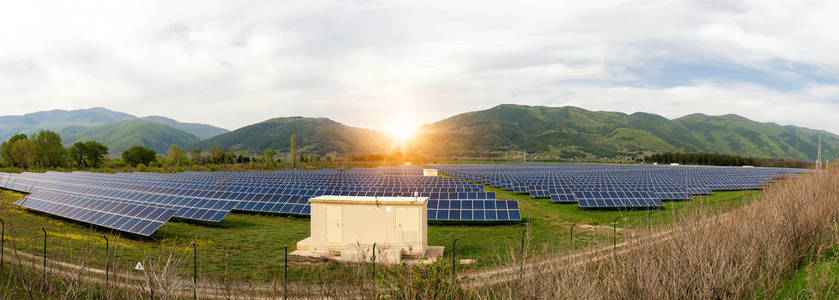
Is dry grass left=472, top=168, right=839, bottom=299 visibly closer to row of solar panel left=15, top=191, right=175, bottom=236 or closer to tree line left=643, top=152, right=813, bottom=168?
row of solar panel left=15, top=191, right=175, bottom=236

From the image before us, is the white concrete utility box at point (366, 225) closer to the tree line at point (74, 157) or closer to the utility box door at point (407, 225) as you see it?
the utility box door at point (407, 225)

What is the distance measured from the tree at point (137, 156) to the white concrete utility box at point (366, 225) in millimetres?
111115

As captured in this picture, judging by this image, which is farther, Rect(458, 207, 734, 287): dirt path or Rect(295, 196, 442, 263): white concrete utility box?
Rect(295, 196, 442, 263): white concrete utility box

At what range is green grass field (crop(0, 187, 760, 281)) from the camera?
1655cm

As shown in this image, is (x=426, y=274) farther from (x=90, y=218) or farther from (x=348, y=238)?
(x=90, y=218)

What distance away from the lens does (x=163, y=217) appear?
22984 mm

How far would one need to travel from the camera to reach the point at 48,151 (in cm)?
10100

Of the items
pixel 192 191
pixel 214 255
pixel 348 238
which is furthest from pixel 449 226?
pixel 192 191

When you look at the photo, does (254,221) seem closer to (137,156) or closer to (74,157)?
(137,156)

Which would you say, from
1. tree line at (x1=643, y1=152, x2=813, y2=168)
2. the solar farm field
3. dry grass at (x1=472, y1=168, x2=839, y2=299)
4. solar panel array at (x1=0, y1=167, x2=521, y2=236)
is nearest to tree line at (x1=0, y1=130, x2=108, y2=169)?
the solar farm field

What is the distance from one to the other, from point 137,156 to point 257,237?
10715 cm

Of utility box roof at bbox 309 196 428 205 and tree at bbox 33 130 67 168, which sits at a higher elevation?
tree at bbox 33 130 67 168

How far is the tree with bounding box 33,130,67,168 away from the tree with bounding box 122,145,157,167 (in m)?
13.3

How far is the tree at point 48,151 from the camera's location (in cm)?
9931
